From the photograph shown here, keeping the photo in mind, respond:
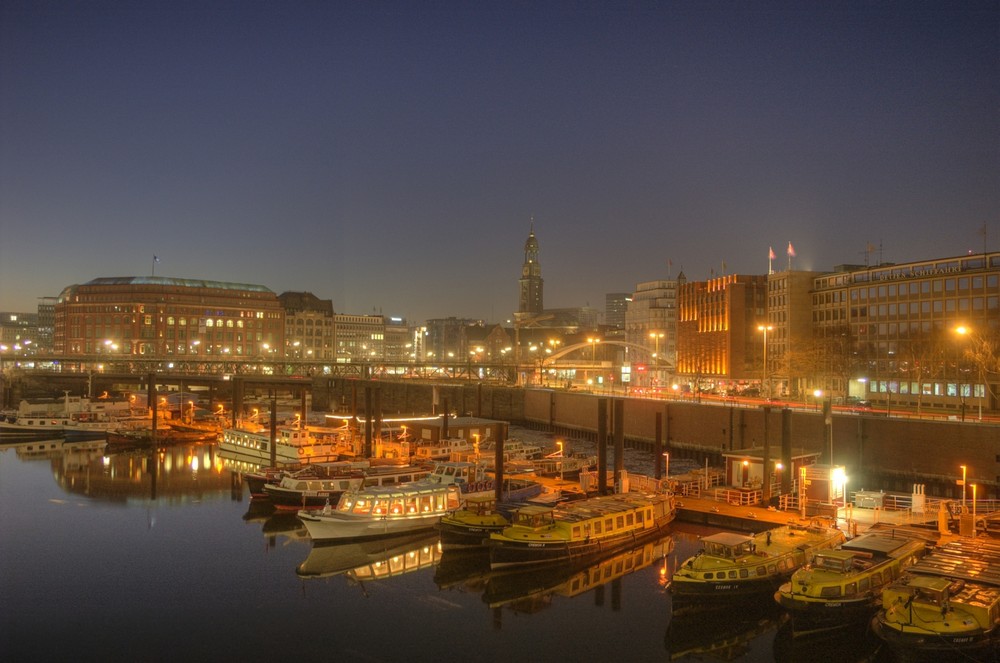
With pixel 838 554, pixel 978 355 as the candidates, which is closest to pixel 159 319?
pixel 978 355

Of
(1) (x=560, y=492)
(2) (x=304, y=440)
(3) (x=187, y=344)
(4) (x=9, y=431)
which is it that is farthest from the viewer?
(3) (x=187, y=344)

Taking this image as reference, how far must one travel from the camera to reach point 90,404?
89.8 meters

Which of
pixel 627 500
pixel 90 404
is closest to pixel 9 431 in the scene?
pixel 90 404

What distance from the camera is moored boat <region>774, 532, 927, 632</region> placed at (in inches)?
1024

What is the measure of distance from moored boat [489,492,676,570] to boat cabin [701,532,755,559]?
644cm

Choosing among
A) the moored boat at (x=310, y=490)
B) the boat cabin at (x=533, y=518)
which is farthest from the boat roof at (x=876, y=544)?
the moored boat at (x=310, y=490)

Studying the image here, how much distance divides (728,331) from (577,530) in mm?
87028

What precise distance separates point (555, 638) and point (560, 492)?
60.3 ft

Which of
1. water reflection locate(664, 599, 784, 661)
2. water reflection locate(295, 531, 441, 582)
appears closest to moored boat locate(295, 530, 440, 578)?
water reflection locate(295, 531, 441, 582)

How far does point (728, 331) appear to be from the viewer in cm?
11700

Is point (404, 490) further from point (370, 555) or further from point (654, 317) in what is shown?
point (654, 317)

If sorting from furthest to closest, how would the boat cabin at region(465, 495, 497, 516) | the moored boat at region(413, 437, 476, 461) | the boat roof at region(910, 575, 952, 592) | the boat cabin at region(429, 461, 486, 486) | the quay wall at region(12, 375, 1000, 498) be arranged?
the moored boat at region(413, 437, 476, 461) < the quay wall at region(12, 375, 1000, 498) < the boat cabin at region(429, 461, 486, 486) < the boat cabin at region(465, 495, 497, 516) < the boat roof at region(910, 575, 952, 592)

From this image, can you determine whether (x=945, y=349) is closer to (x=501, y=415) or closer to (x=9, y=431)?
(x=501, y=415)

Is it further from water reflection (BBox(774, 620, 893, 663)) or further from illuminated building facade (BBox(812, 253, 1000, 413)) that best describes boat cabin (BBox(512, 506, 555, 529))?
illuminated building facade (BBox(812, 253, 1000, 413))
